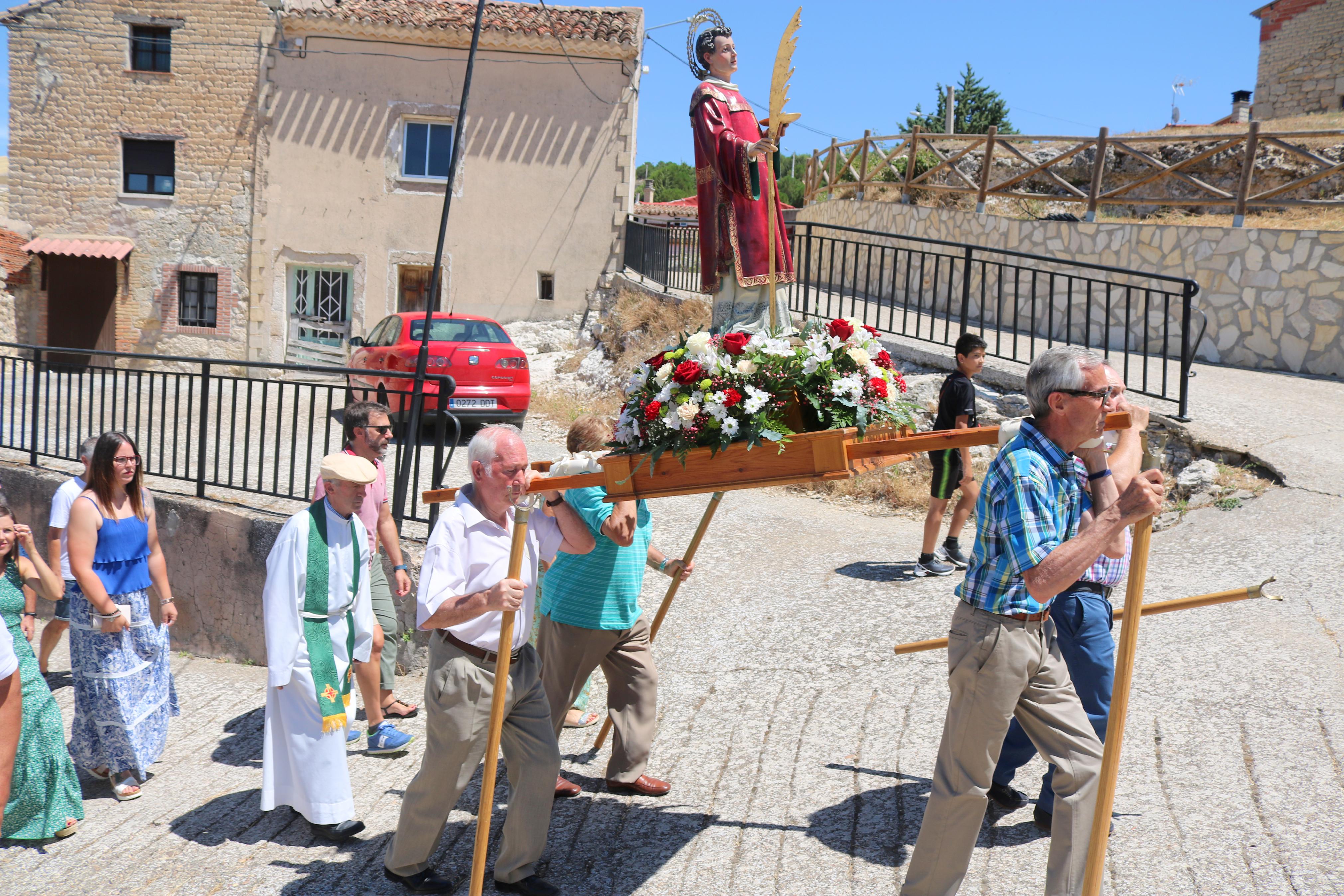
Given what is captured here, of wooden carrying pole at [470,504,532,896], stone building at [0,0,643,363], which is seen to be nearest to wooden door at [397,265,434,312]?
stone building at [0,0,643,363]

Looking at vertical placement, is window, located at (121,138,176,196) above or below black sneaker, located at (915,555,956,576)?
above

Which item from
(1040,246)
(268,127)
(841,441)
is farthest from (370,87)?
(841,441)

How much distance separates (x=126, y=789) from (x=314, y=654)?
1708mm

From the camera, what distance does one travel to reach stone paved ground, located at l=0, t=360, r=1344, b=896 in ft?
12.7

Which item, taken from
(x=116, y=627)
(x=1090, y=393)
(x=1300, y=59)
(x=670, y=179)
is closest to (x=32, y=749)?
(x=116, y=627)

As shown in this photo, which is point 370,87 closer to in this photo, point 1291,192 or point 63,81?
point 63,81

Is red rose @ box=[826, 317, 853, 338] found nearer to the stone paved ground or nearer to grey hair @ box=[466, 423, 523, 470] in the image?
grey hair @ box=[466, 423, 523, 470]

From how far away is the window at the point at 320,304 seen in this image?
1923 centimetres

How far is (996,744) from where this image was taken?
3.27 meters

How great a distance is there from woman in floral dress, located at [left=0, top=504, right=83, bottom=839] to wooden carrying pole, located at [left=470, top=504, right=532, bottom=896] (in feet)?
8.22

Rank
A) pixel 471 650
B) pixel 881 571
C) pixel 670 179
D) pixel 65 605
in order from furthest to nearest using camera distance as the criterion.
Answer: pixel 670 179 → pixel 881 571 → pixel 65 605 → pixel 471 650

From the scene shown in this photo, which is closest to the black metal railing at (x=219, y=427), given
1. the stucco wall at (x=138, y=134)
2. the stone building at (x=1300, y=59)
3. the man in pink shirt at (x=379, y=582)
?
the man in pink shirt at (x=379, y=582)

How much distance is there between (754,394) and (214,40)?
19.2 m

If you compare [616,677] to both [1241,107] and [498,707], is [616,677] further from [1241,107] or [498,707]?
[1241,107]
